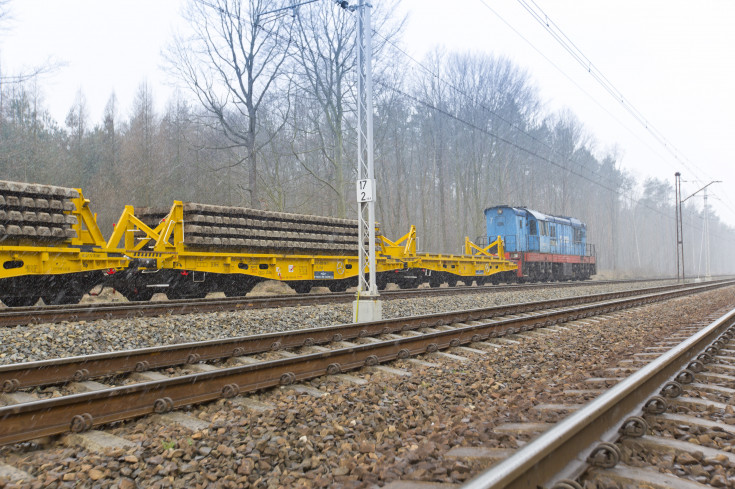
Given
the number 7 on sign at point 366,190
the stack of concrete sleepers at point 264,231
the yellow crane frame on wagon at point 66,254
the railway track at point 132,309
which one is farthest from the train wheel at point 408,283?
the yellow crane frame on wagon at point 66,254

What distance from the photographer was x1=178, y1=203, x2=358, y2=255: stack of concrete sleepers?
1291cm

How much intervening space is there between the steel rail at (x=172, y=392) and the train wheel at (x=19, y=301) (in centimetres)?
870

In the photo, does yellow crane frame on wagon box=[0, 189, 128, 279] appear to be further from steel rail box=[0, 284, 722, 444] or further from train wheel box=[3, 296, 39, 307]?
steel rail box=[0, 284, 722, 444]

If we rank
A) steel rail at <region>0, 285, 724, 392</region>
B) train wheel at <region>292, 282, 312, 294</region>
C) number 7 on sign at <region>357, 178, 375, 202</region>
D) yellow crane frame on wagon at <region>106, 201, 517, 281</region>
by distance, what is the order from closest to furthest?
steel rail at <region>0, 285, 724, 392</region>
number 7 on sign at <region>357, 178, 375, 202</region>
yellow crane frame on wagon at <region>106, 201, 517, 281</region>
train wheel at <region>292, 282, 312, 294</region>

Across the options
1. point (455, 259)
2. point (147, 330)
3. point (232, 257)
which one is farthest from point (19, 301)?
point (455, 259)

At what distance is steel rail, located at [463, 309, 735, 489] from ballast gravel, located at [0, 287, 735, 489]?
352 mm

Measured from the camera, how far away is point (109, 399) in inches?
151

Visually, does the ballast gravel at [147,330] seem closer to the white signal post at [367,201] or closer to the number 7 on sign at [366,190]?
the white signal post at [367,201]

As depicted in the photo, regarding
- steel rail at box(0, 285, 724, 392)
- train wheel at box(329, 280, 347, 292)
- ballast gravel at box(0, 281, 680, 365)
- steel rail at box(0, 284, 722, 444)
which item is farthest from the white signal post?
train wheel at box(329, 280, 347, 292)

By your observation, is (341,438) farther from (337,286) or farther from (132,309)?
(337,286)

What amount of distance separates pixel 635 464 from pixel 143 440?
296cm

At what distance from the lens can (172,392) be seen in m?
4.22

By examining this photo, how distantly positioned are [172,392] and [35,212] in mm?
8273

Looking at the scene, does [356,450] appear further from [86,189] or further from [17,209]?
[86,189]
